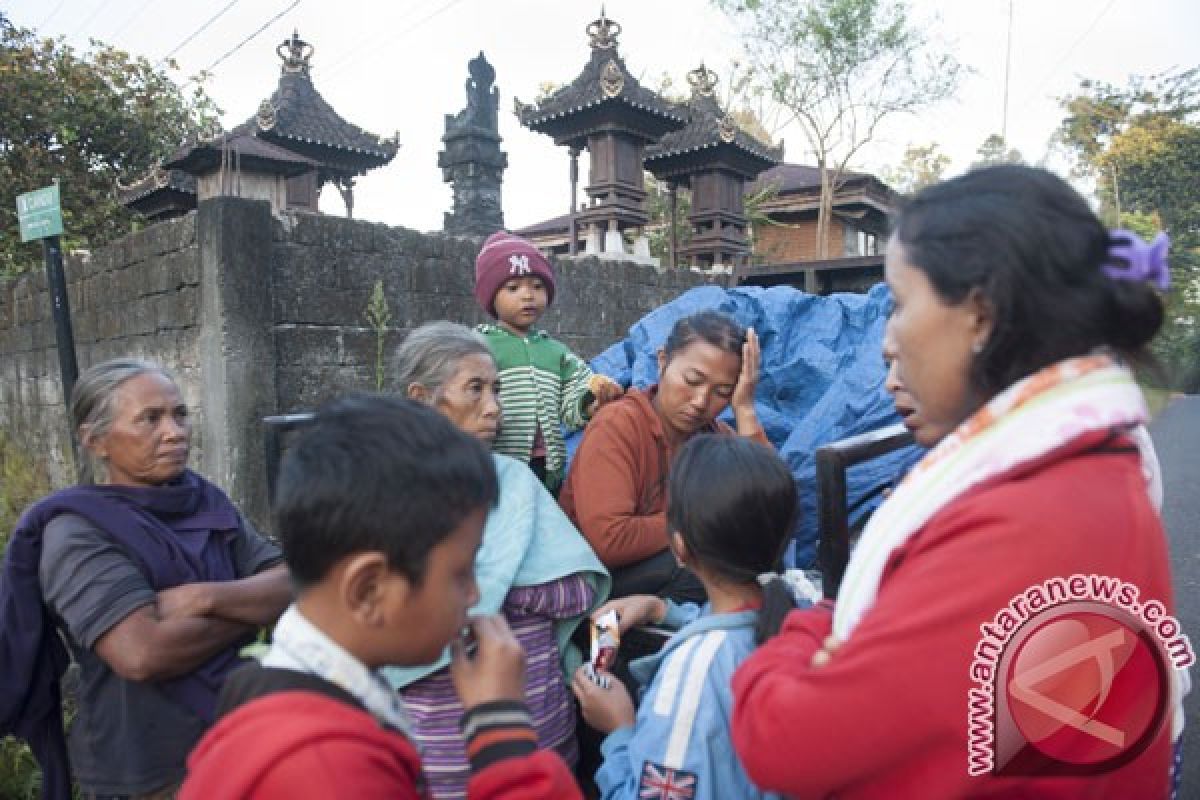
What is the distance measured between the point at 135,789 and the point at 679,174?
41.9 feet

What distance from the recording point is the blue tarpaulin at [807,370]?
10.2 feet

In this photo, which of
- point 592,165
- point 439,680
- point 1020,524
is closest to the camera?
point 1020,524

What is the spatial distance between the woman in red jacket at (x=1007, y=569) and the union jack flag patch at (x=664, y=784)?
324 mm

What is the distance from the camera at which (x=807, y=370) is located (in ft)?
12.4

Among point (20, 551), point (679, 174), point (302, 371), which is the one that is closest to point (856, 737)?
point (20, 551)

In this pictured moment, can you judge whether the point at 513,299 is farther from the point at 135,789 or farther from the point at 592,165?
the point at 592,165

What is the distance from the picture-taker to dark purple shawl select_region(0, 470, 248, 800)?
187cm

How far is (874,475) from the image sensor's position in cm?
296

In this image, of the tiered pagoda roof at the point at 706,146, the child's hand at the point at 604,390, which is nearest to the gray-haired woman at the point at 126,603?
the child's hand at the point at 604,390

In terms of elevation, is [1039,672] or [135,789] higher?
[1039,672]

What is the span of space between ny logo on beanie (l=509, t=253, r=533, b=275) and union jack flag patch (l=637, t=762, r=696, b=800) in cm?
215

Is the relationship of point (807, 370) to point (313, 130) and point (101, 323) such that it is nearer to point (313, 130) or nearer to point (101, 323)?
point (101, 323)

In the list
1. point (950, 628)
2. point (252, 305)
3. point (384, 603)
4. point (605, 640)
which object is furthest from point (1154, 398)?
point (252, 305)

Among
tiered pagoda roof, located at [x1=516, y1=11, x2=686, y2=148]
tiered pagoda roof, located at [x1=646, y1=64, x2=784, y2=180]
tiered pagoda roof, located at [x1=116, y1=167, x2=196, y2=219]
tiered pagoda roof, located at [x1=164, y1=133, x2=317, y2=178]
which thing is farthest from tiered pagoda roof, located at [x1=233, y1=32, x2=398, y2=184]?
tiered pagoda roof, located at [x1=646, y1=64, x2=784, y2=180]
